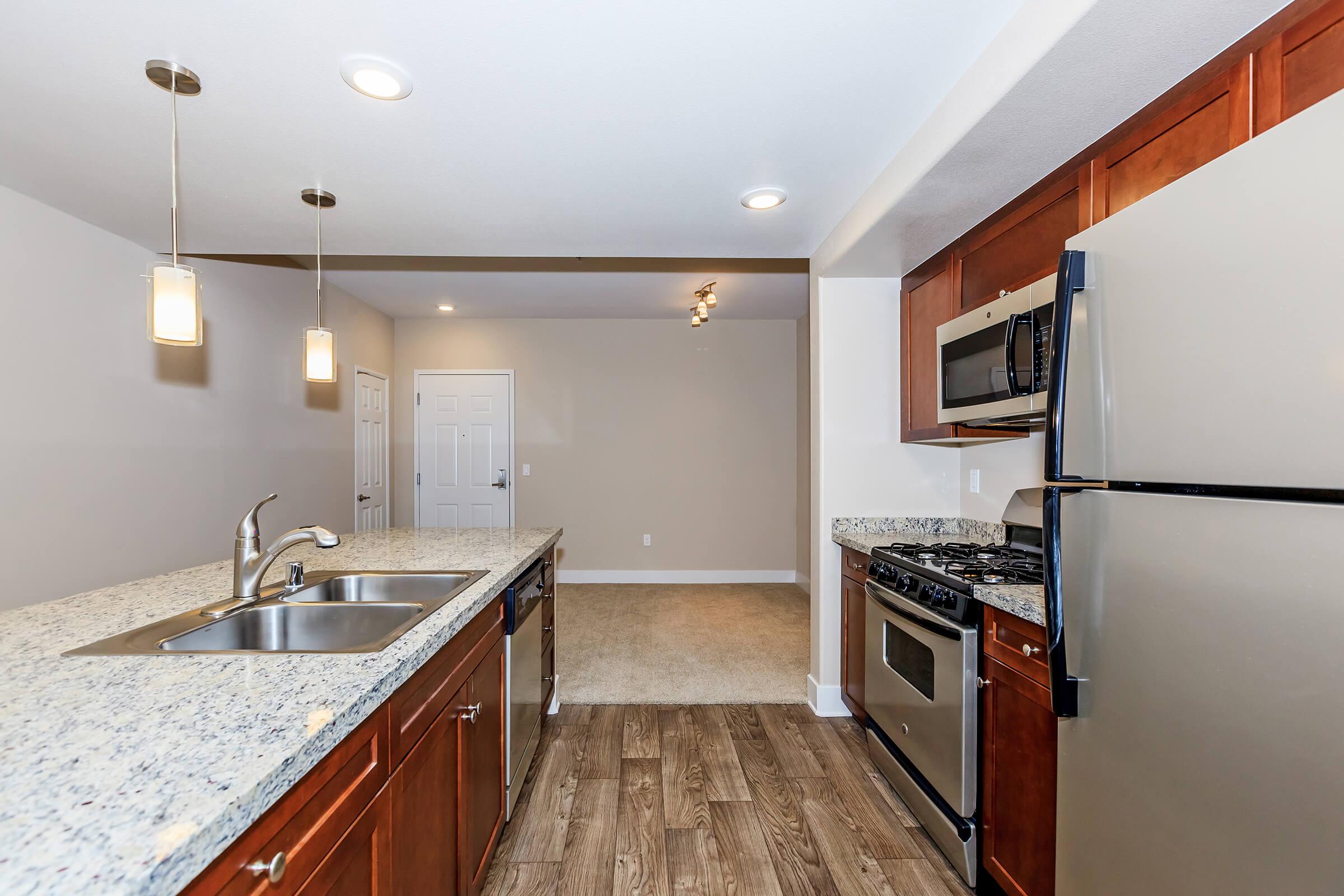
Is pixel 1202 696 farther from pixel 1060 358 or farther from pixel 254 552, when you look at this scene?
pixel 254 552

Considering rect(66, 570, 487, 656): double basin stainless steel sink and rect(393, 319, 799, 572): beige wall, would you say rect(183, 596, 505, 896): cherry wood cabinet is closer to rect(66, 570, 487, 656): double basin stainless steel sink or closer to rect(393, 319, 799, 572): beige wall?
rect(66, 570, 487, 656): double basin stainless steel sink

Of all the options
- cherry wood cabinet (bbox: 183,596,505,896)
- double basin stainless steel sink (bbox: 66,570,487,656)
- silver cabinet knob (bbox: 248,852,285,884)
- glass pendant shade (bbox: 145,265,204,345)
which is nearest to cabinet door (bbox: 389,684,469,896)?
cherry wood cabinet (bbox: 183,596,505,896)

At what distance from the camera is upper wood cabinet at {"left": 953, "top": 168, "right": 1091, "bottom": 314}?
72.5 inches

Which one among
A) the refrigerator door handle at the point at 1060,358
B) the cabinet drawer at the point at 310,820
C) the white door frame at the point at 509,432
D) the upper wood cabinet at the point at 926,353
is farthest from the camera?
the white door frame at the point at 509,432

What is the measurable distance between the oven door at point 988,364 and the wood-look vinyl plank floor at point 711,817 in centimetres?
149

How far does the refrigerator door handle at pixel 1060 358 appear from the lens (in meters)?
1.21

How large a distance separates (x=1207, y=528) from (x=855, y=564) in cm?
197

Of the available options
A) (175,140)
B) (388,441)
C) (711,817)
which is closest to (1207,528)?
(711,817)

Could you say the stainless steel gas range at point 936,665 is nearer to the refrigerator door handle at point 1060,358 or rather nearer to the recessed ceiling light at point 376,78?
the refrigerator door handle at point 1060,358

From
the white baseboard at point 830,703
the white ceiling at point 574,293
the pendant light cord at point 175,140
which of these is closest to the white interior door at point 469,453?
the white ceiling at point 574,293

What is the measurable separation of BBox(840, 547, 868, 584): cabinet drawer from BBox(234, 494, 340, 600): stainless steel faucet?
2080 mm

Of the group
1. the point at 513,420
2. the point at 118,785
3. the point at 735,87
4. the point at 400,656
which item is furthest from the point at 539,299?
the point at 118,785

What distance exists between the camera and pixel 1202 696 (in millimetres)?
955

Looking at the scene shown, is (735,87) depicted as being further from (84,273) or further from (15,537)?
(15,537)
